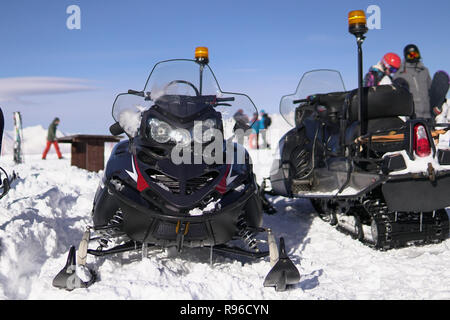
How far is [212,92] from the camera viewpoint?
4379 mm

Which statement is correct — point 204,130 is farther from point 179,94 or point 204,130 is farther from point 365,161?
point 365,161

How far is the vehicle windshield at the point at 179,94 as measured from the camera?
4.05m

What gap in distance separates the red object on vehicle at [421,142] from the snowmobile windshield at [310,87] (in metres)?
2.27

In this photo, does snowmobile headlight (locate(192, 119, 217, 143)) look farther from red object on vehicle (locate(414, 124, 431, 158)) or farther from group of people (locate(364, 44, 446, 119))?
group of people (locate(364, 44, 446, 119))

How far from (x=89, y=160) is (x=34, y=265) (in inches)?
295

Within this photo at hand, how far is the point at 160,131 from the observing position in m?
3.69

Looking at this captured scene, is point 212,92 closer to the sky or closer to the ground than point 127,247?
closer to the sky

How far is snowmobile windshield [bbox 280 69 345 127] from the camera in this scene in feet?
21.4

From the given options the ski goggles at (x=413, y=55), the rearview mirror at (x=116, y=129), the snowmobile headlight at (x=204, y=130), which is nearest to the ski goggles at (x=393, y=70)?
the ski goggles at (x=413, y=55)

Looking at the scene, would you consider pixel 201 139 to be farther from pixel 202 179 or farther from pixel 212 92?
pixel 212 92

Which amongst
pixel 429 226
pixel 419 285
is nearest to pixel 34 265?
pixel 419 285

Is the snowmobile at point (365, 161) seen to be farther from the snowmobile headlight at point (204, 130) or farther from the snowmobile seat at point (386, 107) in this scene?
the snowmobile headlight at point (204, 130)
